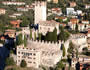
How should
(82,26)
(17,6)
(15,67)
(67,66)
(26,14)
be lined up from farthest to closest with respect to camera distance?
1. (17,6)
2. (26,14)
3. (82,26)
4. (67,66)
5. (15,67)

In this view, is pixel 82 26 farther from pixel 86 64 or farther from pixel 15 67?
pixel 15 67

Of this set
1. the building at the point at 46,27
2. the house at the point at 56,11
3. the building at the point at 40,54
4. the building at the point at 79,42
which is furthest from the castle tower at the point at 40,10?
the house at the point at 56,11

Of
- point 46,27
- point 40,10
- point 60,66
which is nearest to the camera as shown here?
A: point 60,66

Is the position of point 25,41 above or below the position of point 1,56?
above

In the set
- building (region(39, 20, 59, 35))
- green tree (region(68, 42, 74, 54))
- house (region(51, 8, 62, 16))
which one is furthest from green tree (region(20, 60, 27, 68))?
house (region(51, 8, 62, 16))

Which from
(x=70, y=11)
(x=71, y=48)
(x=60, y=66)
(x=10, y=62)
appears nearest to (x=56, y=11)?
(x=70, y=11)

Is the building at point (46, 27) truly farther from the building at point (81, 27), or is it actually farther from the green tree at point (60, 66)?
the building at point (81, 27)

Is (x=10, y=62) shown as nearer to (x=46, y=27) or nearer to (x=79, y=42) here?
(x=46, y=27)

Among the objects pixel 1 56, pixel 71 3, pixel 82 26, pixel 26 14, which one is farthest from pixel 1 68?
pixel 71 3
